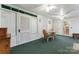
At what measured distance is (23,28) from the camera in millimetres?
2799

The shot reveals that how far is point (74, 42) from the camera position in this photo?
2.71 m

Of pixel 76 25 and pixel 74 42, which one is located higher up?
pixel 76 25

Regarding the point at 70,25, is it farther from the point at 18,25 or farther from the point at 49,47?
the point at 18,25

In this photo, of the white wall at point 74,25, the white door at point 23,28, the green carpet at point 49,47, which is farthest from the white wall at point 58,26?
the white door at point 23,28

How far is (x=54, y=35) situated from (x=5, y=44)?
1.08 m

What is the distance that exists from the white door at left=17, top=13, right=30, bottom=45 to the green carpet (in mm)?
127

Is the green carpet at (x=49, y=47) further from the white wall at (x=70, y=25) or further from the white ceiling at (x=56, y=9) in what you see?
the white ceiling at (x=56, y=9)

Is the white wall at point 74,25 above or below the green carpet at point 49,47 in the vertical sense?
above

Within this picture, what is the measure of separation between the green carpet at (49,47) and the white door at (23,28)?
13 centimetres

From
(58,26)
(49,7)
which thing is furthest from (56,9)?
(58,26)

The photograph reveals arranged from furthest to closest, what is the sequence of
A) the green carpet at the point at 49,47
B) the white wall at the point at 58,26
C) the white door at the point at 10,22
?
the white wall at the point at 58,26
the green carpet at the point at 49,47
the white door at the point at 10,22

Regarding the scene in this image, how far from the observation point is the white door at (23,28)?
2.72 metres

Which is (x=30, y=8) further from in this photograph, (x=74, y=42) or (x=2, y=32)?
(x=74, y=42)

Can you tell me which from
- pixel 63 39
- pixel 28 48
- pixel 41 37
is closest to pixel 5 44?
pixel 28 48
